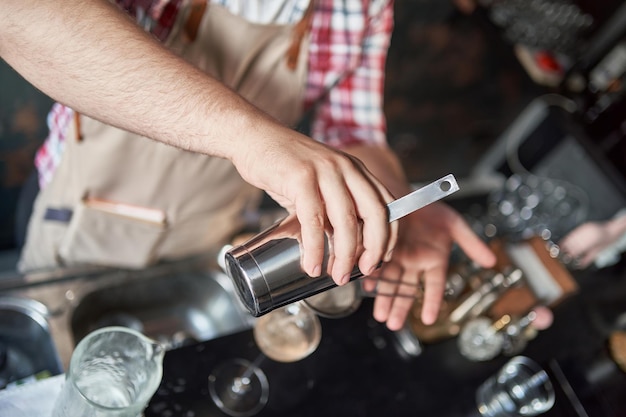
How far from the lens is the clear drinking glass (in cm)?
151

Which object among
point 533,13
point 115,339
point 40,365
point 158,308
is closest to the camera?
point 115,339

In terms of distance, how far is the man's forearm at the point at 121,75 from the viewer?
1.04m

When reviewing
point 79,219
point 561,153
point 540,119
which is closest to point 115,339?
point 79,219

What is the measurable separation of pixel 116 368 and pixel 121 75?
0.54 metres

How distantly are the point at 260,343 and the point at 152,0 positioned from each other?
31.5 inches

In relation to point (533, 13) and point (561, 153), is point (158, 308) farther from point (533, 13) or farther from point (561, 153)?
point (533, 13)

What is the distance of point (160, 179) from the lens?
1568 millimetres

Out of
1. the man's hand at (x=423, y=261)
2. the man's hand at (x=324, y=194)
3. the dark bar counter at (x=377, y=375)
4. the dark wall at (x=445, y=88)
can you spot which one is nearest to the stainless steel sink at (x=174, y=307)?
the dark bar counter at (x=377, y=375)

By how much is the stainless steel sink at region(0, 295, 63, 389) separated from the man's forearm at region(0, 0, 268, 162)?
60cm

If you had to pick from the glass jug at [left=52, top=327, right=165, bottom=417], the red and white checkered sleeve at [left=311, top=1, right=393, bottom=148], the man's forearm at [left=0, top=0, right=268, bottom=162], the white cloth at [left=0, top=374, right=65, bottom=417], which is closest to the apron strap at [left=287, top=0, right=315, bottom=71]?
the red and white checkered sleeve at [left=311, top=1, right=393, bottom=148]

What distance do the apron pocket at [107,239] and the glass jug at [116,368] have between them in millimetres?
516

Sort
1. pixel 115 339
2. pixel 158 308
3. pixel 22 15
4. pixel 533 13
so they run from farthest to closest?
pixel 533 13, pixel 158 308, pixel 115 339, pixel 22 15

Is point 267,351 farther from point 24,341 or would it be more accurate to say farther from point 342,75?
point 342,75

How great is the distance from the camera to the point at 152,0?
1.30 meters
